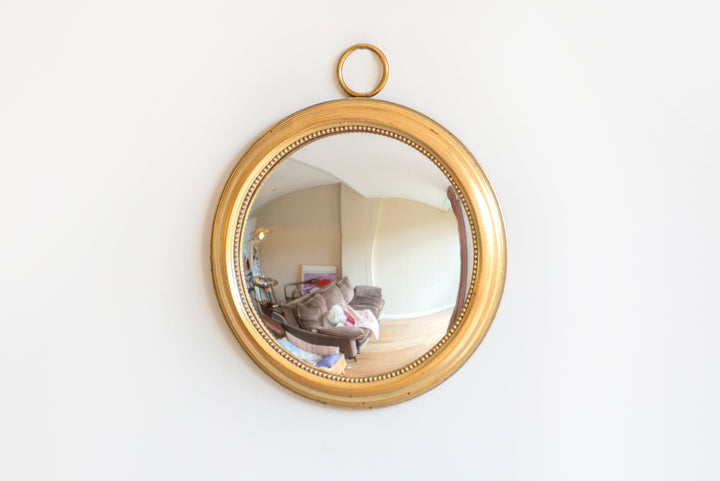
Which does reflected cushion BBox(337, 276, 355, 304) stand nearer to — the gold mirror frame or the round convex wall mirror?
the round convex wall mirror

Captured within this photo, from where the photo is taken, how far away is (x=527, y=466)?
3.29ft

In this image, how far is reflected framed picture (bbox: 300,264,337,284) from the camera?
3.32ft

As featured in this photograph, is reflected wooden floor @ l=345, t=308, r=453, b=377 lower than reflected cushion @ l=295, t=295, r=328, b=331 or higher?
lower

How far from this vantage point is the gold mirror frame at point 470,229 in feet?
3.14

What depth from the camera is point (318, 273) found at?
101 centimetres

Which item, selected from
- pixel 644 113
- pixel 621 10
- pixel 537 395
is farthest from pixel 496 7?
pixel 537 395

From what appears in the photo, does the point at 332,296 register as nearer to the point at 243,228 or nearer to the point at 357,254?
the point at 357,254

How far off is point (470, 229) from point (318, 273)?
1.19ft

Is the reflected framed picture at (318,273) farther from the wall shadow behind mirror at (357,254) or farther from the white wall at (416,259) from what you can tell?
the white wall at (416,259)

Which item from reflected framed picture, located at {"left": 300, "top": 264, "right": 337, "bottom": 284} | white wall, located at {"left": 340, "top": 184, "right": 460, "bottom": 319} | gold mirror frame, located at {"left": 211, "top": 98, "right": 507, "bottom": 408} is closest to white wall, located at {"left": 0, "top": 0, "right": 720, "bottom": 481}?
gold mirror frame, located at {"left": 211, "top": 98, "right": 507, "bottom": 408}

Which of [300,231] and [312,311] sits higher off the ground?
[300,231]

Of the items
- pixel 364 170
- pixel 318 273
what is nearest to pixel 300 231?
pixel 318 273

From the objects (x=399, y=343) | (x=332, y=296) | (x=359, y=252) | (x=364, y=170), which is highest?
(x=364, y=170)

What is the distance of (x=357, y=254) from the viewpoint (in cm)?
100
